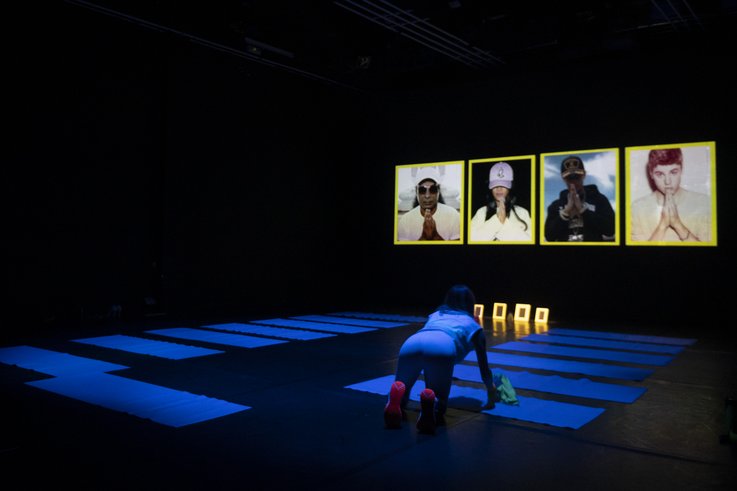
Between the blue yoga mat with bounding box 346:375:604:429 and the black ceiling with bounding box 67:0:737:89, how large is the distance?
225 inches

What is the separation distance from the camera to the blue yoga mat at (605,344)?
20.3 feet

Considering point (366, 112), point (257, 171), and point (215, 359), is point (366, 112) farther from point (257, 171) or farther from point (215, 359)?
point (215, 359)

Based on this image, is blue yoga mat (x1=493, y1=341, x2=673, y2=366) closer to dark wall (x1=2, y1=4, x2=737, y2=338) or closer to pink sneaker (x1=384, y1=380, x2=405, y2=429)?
pink sneaker (x1=384, y1=380, x2=405, y2=429)

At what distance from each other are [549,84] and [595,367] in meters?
6.29

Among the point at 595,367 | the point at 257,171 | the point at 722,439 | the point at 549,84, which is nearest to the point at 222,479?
the point at 722,439

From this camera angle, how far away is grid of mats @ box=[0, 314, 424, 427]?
345cm

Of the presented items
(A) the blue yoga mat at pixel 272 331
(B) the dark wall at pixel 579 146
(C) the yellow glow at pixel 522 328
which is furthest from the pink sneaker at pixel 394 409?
(B) the dark wall at pixel 579 146

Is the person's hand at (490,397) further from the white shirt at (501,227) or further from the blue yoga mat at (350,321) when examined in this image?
the white shirt at (501,227)

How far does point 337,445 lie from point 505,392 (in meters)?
1.35

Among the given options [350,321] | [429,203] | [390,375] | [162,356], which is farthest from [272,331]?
[429,203]

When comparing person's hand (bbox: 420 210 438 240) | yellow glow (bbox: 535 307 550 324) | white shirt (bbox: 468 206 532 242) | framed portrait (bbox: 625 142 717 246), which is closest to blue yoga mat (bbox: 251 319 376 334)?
yellow glow (bbox: 535 307 550 324)

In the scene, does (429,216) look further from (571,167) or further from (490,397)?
(490,397)

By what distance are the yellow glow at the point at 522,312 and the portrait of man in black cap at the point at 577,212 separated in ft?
4.25

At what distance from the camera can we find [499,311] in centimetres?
983
